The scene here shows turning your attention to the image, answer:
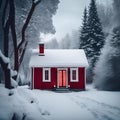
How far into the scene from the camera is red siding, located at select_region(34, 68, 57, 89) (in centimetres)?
2723

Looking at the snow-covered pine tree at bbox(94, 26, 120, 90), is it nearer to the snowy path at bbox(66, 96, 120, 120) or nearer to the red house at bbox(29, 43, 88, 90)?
the red house at bbox(29, 43, 88, 90)

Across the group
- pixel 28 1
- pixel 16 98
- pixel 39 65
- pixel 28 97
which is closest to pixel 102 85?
pixel 39 65

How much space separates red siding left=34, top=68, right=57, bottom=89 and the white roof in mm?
644

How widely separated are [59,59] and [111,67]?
212 inches

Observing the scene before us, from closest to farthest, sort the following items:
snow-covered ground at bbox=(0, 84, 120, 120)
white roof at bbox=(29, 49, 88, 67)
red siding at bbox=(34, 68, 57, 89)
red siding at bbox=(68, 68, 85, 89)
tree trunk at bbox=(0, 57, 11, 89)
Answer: snow-covered ground at bbox=(0, 84, 120, 120), tree trunk at bbox=(0, 57, 11, 89), white roof at bbox=(29, 49, 88, 67), red siding at bbox=(34, 68, 57, 89), red siding at bbox=(68, 68, 85, 89)

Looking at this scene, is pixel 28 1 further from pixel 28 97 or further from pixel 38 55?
pixel 28 97

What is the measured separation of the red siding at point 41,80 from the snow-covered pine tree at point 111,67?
4.57 metres

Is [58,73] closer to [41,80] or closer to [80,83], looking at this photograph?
[41,80]

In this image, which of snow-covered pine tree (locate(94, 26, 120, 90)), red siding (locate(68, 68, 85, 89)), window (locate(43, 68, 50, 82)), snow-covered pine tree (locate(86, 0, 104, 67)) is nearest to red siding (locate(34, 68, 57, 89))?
window (locate(43, 68, 50, 82))

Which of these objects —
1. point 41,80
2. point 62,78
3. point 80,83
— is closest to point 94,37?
point 80,83

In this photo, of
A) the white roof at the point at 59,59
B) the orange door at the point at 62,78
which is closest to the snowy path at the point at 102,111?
the white roof at the point at 59,59

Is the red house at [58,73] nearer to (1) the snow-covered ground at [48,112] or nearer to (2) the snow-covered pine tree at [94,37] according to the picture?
(2) the snow-covered pine tree at [94,37]

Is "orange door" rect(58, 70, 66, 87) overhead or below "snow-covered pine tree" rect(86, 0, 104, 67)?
below

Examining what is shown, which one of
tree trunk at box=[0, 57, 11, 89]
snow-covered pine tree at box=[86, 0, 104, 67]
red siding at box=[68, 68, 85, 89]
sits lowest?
red siding at box=[68, 68, 85, 89]
